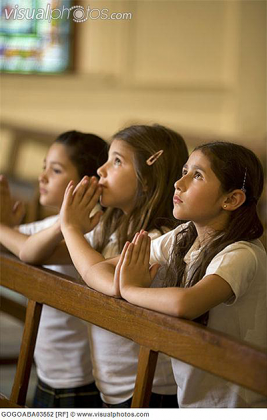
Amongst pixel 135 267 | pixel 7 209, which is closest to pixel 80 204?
pixel 135 267

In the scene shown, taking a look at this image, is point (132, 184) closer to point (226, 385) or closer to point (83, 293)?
point (83, 293)

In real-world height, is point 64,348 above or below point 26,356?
below

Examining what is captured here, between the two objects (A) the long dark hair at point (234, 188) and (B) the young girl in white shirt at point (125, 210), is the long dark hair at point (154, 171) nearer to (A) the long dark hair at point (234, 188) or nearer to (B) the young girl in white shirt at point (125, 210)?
(B) the young girl in white shirt at point (125, 210)

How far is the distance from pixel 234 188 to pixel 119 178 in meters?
0.48

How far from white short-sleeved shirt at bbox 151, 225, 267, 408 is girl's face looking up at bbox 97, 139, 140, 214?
41cm

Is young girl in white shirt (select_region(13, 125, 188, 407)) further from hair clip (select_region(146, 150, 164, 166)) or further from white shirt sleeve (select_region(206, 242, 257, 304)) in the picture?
white shirt sleeve (select_region(206, 242, 257, 304))

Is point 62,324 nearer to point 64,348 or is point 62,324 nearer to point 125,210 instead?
point 64,348

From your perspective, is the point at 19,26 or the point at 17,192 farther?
the point at 19,26

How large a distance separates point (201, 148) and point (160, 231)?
1.10ft

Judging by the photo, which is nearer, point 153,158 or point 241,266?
point 241,266

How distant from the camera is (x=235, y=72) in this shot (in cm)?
881

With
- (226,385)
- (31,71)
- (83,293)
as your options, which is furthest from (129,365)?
(31,71)

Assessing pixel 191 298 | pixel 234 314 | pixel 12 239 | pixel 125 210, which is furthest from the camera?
pixel 12 239

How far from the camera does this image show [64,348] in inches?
111
